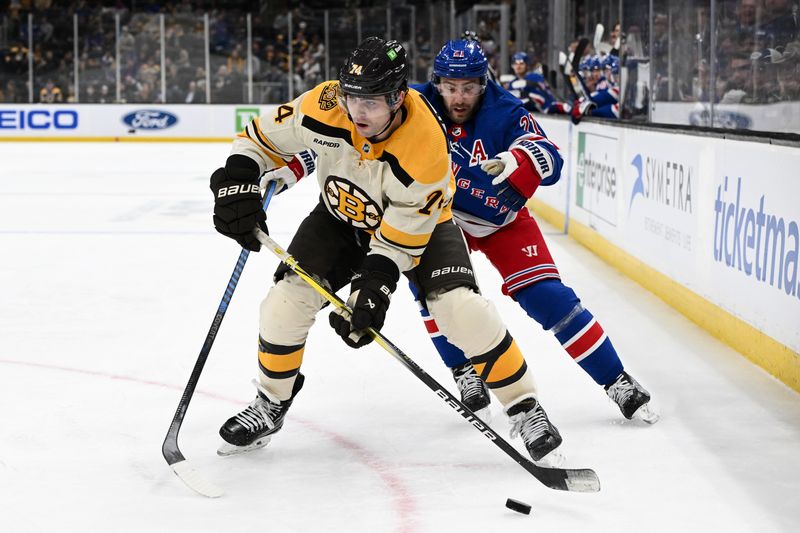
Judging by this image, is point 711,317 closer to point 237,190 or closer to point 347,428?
point 347,428

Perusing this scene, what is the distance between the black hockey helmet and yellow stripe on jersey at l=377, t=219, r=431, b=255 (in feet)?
0.94

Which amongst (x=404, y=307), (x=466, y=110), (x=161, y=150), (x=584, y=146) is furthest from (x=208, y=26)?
(x=466, y=110)

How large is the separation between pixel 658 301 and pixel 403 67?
9.08 feet

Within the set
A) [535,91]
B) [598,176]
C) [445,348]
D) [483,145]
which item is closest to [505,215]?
[483,145]

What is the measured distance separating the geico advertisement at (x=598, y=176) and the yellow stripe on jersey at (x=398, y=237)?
3.52 metres

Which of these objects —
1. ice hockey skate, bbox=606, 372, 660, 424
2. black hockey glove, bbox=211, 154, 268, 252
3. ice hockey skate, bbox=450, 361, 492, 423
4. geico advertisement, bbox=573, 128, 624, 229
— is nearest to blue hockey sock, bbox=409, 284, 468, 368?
ice hockey skate, bbox=450, 361, 492, 423

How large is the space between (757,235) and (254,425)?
1.87 m

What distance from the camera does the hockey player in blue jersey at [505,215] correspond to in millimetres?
2877

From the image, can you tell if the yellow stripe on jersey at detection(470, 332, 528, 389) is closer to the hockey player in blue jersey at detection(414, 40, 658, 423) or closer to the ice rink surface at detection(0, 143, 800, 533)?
the ice rink surface at detection(0, 143, 800, 533)

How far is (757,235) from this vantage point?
142 inches

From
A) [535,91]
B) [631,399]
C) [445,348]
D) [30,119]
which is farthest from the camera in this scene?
[30,119]

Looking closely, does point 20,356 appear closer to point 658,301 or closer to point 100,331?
point 100,331

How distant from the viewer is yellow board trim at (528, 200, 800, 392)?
340 centimetres

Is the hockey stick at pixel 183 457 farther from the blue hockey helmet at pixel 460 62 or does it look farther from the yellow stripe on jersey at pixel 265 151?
the blue hockey helmet at pixel 460 62
